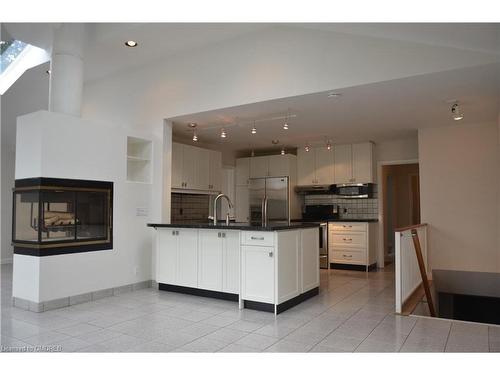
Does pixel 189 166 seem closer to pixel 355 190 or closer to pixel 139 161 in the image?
pixel 139 161

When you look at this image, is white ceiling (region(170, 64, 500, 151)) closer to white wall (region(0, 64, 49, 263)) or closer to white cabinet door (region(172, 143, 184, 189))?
white cabinet door (region(172, 143, 184, 189))

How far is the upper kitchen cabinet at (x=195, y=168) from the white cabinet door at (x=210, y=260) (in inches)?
79.1

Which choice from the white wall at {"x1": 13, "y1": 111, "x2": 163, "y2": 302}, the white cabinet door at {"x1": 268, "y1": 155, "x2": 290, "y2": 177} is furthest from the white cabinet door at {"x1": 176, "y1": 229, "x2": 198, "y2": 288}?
the white cabinet door at {"x1": 268, "y1": 155, "x2": 290, "y2": 177}

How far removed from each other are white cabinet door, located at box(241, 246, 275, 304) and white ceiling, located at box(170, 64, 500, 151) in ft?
5.94

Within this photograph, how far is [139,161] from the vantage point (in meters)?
5.32

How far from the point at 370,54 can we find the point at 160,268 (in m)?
3.63

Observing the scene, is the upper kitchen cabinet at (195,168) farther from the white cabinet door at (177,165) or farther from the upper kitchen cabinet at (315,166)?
the upper kitchen cabinet at (315,166)

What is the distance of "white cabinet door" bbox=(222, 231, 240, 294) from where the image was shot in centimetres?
421

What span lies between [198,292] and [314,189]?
3.93 meters

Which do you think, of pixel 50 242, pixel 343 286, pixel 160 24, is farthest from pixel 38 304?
pixel 343 286

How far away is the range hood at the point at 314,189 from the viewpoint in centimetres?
752

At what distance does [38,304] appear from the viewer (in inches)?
149
